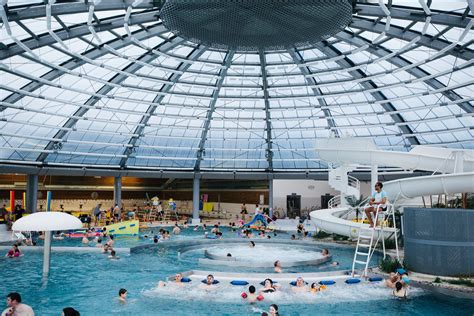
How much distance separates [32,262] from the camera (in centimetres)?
2141

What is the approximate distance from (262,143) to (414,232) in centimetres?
2365

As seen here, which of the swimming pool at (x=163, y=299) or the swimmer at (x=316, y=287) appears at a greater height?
the swimmer at (x=316, y=287)

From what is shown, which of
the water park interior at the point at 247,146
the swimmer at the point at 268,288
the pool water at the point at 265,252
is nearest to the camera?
the water park interior at the point at 247,146

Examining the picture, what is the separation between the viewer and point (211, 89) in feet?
100

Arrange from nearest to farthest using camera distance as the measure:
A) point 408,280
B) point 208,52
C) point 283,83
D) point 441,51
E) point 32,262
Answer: point 408,280, point 441,51, point 32,262, point 208,52, point 283,83

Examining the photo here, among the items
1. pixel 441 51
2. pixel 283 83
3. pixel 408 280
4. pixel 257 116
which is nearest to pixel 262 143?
pixel 257 116

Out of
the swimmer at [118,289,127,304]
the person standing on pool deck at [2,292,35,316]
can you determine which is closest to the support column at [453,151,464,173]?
the swimmer at [118,289,127,304]

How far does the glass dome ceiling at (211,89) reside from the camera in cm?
Answer: 1855

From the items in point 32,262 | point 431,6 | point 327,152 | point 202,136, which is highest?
point 431,6

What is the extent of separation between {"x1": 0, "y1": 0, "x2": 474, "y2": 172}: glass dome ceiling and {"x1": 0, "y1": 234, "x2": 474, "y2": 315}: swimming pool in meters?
9.30

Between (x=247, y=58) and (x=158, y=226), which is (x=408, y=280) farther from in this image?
(x=158, y=226)

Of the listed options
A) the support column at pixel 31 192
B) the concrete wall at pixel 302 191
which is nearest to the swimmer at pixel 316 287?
the support column at pixel 31 192

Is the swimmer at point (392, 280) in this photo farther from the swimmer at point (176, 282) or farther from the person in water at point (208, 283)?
the swimmer at point (176, 282)

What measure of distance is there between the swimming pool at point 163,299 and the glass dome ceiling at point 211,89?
9303 millimetres
